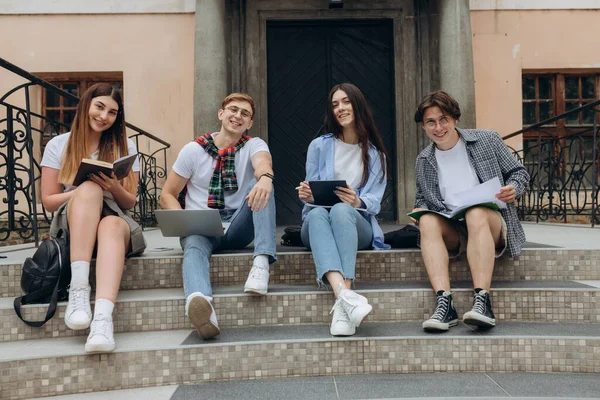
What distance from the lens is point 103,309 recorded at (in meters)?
2.27

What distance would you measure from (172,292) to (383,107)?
447cm

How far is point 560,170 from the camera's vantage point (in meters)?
6.41

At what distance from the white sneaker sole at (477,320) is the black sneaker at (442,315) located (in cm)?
8

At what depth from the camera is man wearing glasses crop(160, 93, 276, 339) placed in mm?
2754

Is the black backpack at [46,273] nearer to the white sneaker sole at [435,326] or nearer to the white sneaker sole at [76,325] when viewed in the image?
the white sneaker sole at [76,325]

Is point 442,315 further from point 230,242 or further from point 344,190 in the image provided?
point 230,242

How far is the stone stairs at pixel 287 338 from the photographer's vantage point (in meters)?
2.21

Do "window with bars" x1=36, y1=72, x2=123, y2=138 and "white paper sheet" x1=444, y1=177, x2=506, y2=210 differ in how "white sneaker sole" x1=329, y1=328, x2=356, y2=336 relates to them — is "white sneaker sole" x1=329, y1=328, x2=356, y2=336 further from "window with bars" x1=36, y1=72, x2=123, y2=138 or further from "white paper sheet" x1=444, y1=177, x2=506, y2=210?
"window with bars" x1=36, y1=72, x2=123, y2=138

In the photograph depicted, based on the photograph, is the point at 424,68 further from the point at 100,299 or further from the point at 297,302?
the point at 100,299

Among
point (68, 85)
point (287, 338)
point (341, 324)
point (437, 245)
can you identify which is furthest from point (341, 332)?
point (68, 85)

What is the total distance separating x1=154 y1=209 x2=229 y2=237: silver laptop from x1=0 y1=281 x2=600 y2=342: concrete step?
344 mm

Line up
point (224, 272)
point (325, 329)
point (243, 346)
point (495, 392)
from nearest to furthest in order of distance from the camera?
1. point (495, 392)
2. point (243, 346)
3. point (325, 329)
4. point (224, 272)

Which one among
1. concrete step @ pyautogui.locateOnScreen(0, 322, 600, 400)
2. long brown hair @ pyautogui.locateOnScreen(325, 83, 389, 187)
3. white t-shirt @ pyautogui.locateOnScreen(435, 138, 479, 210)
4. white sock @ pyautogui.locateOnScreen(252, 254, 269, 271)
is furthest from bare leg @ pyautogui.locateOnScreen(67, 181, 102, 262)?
white t-shirt @ pyautogui.locateOnScreen(435, 138, 479, 210)

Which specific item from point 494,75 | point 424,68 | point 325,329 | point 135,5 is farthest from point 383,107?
point 325,329
